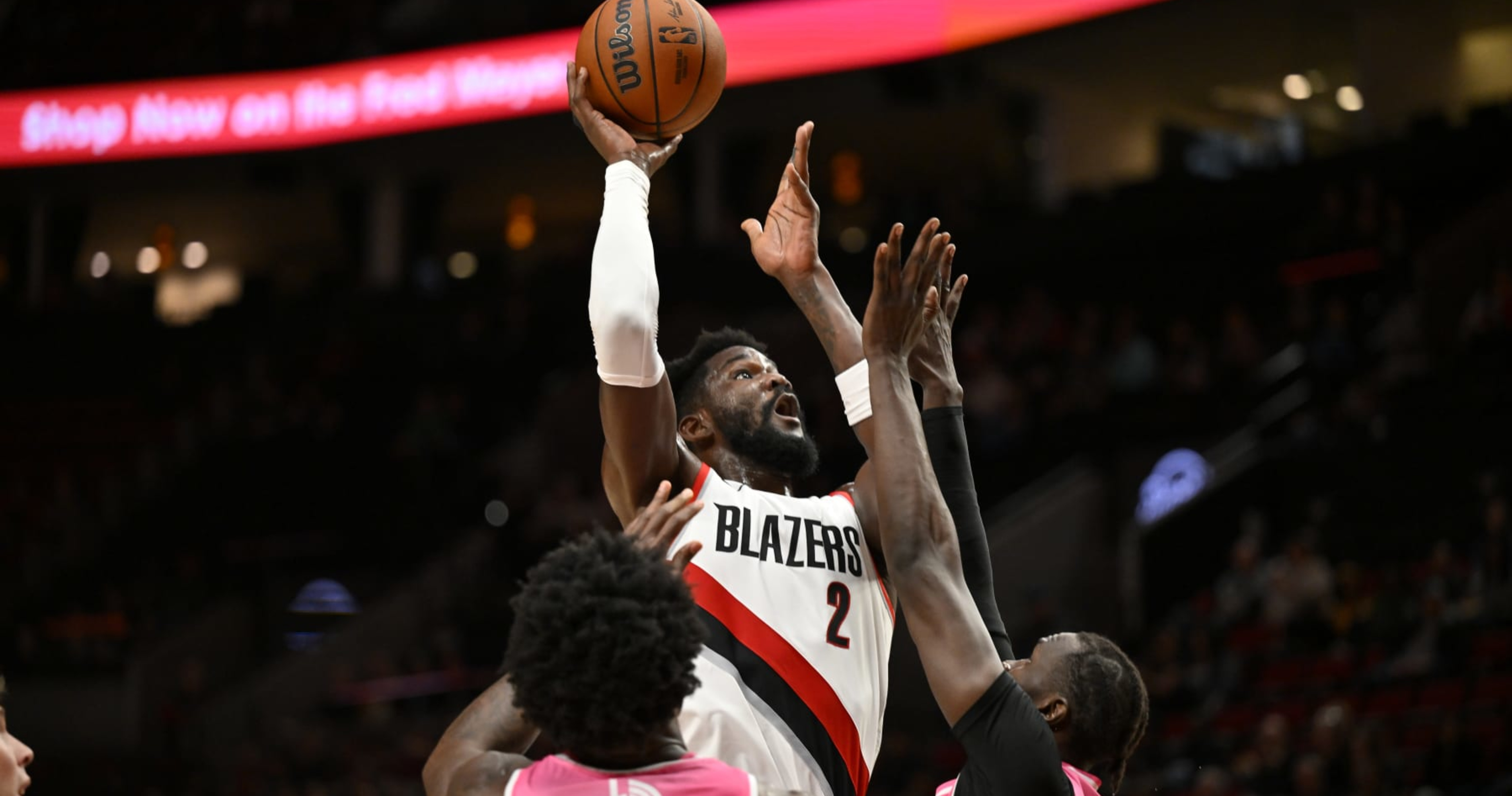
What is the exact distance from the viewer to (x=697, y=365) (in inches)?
153

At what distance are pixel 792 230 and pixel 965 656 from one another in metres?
1.18

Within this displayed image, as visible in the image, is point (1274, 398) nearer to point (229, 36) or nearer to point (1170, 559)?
point (1170, 559)

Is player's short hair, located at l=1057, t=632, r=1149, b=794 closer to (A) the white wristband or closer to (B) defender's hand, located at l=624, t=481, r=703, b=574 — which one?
(A) the white wristband

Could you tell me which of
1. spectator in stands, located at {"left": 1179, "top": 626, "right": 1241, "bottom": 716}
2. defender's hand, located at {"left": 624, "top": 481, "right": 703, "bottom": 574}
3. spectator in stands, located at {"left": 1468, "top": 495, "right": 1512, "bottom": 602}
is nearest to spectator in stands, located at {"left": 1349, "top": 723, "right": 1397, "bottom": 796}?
spectator in stands, located at {"left": 1179, "top": 626, "right": 1241, "bottom": 716}

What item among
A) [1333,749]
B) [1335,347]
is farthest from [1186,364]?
[1333,749]

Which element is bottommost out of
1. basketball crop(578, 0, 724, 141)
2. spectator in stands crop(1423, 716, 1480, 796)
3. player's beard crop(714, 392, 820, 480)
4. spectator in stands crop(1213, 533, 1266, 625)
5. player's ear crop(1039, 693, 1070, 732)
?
spectator in stands crop(1423, 716, 1480, 796)

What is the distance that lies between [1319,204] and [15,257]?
18546mm

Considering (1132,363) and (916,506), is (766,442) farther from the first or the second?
(1132,363)

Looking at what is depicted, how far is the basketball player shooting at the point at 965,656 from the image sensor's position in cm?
290

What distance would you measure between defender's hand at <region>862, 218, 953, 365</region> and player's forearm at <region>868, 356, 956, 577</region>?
0.03 m

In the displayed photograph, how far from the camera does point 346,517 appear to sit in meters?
16.9

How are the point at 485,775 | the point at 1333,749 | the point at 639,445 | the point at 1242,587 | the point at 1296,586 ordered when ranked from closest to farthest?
the point at 485,775
the point at 639,445
the point at 1333,749
the point at 1296,586
the point at 1242,587

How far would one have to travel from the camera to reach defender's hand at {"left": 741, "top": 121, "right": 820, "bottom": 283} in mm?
3701

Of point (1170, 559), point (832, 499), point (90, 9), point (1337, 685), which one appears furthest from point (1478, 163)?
point (90, 9)
